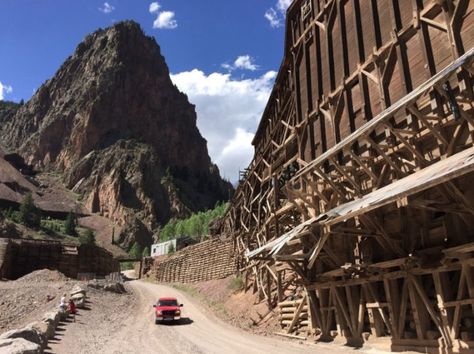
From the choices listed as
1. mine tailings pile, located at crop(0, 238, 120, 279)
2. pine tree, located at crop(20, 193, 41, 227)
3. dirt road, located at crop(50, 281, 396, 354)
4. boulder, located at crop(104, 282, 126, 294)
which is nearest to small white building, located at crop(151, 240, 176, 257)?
mine tailings pile, located at crop(0, 238, 120, 279)

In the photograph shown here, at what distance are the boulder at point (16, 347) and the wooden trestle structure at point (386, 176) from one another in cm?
926

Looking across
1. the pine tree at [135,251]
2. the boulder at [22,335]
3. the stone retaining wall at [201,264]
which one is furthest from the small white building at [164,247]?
the boulder at [22,335]

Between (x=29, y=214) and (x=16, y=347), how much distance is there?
382ft

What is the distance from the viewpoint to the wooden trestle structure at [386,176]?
12.3 metres

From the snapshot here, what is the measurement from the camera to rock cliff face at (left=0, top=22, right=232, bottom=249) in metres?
142

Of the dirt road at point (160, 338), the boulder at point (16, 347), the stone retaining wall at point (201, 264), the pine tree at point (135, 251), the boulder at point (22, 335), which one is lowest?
the dirt road at point (160, 338)

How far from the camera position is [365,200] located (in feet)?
42.9

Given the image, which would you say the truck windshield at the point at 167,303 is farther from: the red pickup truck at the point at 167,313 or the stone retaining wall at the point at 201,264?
the stone retaining wall at the point at 201,264

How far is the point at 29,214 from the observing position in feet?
374

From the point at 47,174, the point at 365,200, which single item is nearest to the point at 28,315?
the point at 365,200

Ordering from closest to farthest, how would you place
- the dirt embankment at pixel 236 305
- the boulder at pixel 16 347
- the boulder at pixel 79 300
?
1. the boulder at pixel 16 347
2. the dirt embankment at pixel 236 305
3. the boulder at pixel 79 300

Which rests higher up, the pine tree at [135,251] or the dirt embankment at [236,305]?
the pine tree at [135,251]

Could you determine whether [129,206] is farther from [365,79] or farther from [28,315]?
[365,79]

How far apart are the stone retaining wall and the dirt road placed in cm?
1537
